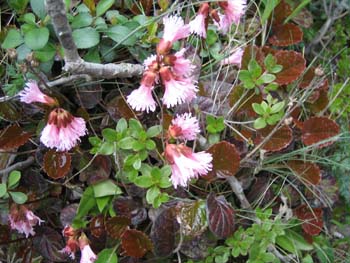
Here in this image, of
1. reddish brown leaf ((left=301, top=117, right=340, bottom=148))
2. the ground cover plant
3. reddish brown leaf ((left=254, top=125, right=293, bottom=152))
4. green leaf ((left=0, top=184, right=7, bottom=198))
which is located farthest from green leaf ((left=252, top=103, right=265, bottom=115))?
green leaf ((left=0, top=184, right=7, bottom=198))

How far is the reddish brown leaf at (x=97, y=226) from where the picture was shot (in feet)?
4.36

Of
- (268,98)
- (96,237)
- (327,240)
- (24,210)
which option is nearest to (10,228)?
(24,210)

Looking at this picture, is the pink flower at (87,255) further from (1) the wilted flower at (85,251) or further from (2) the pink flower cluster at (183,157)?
(2) the pink flower cluster at (183,157)

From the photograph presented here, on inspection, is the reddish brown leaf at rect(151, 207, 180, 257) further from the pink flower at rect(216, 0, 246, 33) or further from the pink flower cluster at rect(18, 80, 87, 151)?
the pink flower at rect(216, 0, 246, 33)

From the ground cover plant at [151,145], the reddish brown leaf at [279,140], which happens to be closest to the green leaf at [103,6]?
the ground cover plant at [151,145]

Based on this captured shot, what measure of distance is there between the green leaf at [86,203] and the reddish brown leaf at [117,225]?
0.25 ft

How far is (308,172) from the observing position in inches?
56.6

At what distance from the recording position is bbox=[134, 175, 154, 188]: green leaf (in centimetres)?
122

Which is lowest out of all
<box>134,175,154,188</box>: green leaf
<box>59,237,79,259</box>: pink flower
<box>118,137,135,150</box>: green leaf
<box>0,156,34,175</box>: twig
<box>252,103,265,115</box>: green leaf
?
<box>59,237,79,259</box>: pink flower

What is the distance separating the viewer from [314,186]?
147 cm

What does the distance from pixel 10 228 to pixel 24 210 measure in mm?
89

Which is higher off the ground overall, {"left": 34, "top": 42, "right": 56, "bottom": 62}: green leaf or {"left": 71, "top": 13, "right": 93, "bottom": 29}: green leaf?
{"left": 71, "top": 13, "right": 93, "bottom": 29}: green leaf

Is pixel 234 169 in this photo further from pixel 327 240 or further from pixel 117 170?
pixel 327 240

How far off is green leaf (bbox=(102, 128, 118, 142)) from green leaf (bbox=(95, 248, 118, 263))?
0.29 metres
